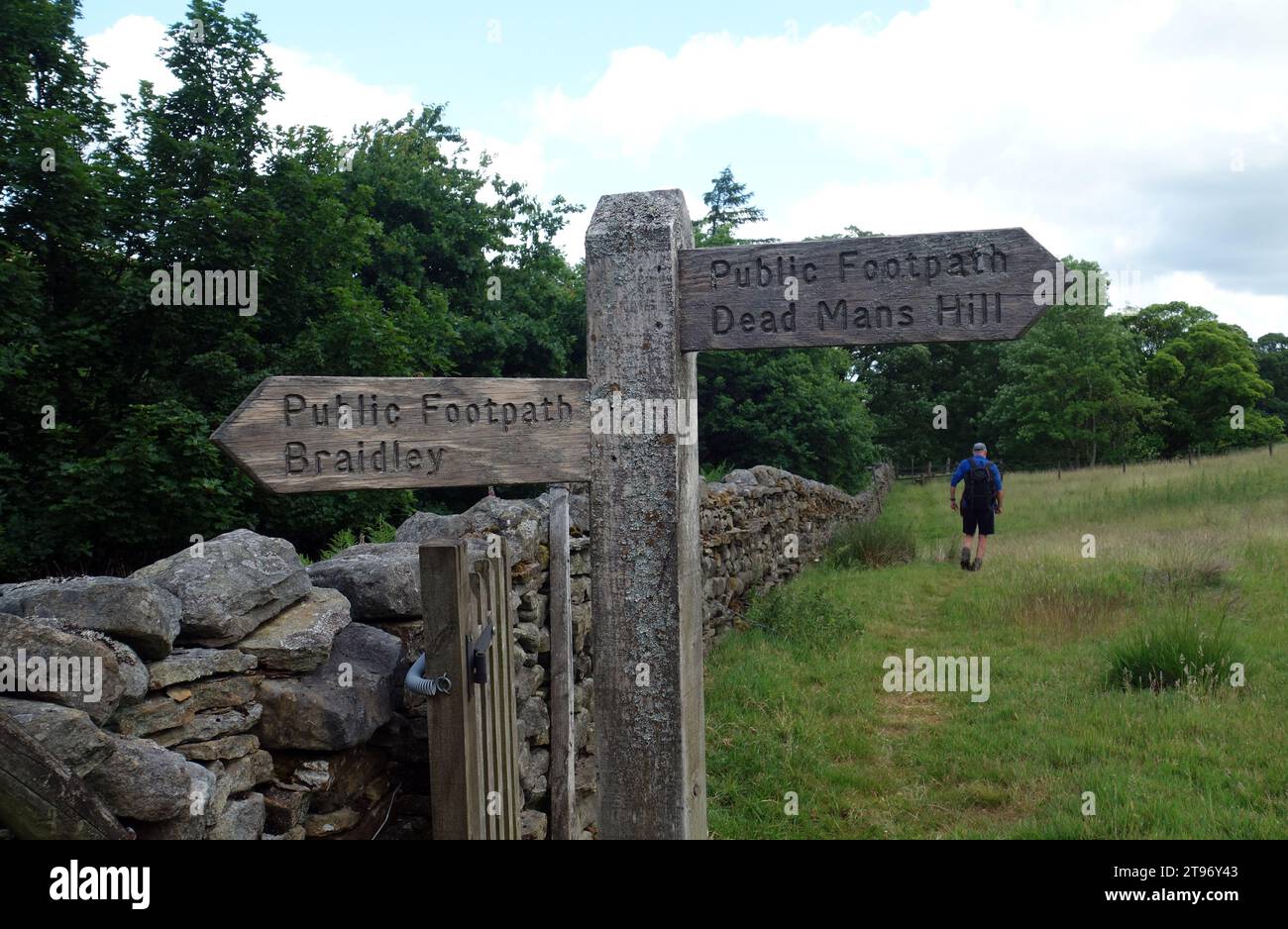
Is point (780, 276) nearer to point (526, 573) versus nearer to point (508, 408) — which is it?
point (508, 408)

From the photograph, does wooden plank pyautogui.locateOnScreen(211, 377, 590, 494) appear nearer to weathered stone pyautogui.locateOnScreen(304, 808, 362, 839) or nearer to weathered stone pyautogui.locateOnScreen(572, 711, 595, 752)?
weathered stone pyautogui.locateOnScreen(304, 808, 362, 839)

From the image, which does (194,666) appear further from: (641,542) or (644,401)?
(644,401)

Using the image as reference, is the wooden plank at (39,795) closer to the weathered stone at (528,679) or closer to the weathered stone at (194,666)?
the weathered stone at (194,666)

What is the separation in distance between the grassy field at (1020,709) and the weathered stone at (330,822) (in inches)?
77.0

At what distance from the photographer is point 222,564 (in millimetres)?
3164

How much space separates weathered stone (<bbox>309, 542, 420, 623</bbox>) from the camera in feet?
12.6

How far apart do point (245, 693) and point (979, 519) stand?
1006 centimetres

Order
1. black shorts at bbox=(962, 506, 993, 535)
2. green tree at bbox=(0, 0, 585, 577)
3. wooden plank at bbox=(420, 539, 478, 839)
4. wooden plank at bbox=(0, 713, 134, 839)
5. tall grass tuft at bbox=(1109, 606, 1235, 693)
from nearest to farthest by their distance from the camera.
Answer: wooden plank at bbox=(0, 713, 134, 839) < wooden plank at bbox=(420, 539, 478, 839) < tall grass tuft at bbox=(1109, 606, 1235, 693) < green tree at bbox=(0, 0, 585, 577) < black shorts at bbox=(962, 506, 993, 535)

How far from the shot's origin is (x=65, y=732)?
2320 mm

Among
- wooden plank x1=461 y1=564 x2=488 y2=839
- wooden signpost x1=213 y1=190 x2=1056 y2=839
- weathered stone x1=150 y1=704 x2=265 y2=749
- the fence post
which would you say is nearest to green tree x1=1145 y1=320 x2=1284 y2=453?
wooden signpost x1=213 y1=190 x2=1056 y2=839

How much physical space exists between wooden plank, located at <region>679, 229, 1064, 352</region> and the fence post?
0.35 ft

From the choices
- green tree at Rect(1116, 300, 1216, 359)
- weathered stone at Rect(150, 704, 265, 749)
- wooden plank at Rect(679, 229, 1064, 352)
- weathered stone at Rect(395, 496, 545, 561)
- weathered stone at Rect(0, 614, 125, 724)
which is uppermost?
green tree at Rect(1116, 300, 1216, 359)

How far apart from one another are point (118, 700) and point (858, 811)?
3.57 m

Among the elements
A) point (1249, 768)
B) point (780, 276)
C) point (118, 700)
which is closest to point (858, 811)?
point (1249, 768)
